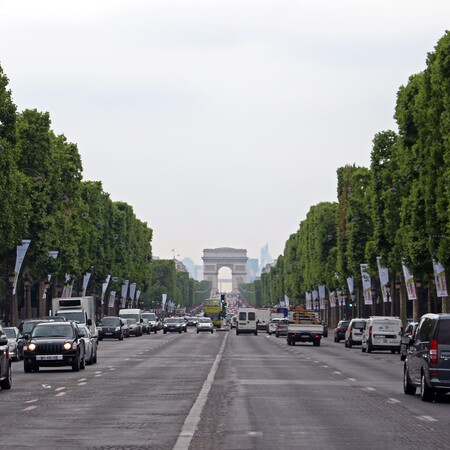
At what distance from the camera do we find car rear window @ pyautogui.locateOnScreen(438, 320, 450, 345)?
27109 millimetres

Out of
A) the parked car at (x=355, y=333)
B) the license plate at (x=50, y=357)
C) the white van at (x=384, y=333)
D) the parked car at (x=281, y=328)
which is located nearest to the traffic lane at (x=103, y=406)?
the license plate at (x=50, y=357)

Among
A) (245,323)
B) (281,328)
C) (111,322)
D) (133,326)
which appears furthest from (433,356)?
(245,323)

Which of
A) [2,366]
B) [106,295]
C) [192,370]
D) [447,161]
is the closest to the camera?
[2,366]

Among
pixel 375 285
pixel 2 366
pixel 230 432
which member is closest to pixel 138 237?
pixel 375 285

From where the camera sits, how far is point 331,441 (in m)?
18.8

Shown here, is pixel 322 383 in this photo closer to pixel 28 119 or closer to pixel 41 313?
pixel 28 119

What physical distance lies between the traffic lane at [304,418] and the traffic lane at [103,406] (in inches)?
28.9

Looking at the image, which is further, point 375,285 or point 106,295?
point 106,295

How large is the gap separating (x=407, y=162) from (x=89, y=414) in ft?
161

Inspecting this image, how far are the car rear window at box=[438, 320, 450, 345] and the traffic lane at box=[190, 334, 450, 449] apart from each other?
1570 mm

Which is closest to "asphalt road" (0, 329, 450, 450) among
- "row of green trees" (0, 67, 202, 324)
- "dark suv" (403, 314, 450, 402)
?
"dark suv" (403, 314, 450, 402)

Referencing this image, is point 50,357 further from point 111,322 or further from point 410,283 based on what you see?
point 111,322

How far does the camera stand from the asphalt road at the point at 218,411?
18.9 m

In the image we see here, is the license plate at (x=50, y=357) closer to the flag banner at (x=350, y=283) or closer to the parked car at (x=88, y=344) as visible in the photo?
the parked car at (x=88, y=344)
